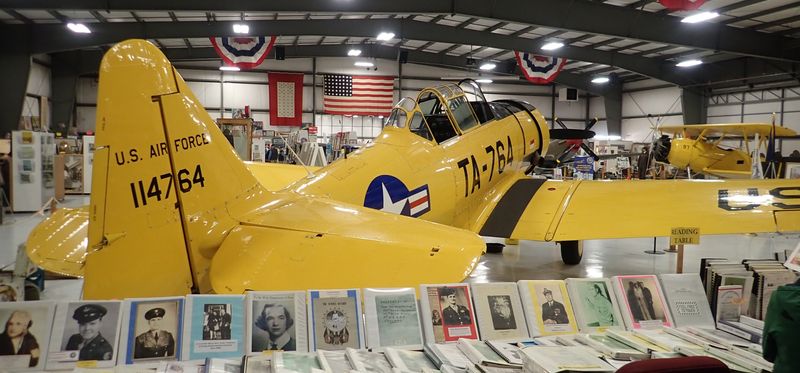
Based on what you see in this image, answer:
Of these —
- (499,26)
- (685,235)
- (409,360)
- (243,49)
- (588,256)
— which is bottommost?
(588,256)

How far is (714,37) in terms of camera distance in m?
15.4

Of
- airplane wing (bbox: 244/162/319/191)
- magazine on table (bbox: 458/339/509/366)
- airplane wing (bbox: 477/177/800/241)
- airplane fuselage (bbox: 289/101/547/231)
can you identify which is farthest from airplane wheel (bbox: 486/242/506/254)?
magazine on table (bbox: 458/339/509/366)

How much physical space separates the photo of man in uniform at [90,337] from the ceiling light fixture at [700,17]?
15683mm

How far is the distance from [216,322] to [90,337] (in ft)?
1.47

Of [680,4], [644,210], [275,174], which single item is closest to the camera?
[644,210]

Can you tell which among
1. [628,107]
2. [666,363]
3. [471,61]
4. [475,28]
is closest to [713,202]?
[666,363]

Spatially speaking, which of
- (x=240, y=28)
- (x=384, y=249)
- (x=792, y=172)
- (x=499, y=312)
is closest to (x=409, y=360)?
(x=499, y=312)

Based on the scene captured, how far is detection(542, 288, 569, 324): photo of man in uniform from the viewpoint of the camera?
239 cm

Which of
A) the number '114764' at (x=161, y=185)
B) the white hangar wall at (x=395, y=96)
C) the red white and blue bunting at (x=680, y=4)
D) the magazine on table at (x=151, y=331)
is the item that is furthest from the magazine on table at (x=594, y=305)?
the white hangar wall at (x=395, y=96)

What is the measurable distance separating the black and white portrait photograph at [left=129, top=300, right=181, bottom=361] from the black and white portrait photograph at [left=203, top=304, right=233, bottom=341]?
0.34 feet

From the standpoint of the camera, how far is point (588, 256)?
28.5ft

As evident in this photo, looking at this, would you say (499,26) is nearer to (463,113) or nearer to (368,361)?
(463,113)

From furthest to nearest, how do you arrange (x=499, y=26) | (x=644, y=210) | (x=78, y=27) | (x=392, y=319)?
(x=499, y=26), (x=78, y=27), (x=644, y=210), (x=392, y=319)

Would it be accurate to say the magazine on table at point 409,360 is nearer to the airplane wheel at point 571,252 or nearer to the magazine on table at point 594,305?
the magazine on table at point 594,305
